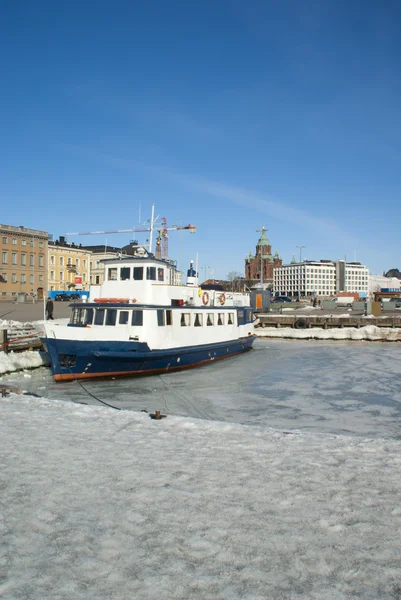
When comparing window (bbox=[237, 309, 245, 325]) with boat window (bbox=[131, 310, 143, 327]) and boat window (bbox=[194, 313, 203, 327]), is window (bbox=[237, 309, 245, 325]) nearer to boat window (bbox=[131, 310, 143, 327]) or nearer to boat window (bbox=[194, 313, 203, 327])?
boat window (bbox=[194, 313, 203, 327])

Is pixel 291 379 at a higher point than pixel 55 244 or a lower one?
lower

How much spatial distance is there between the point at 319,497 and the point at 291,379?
15373 mm

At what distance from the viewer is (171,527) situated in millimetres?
5426

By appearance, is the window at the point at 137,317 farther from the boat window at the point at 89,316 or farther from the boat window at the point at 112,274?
the boat window at the point at 112,274

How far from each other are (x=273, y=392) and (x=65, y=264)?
93.3m

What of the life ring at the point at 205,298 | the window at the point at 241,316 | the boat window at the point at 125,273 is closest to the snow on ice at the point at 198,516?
the boat window at the point at 125,273

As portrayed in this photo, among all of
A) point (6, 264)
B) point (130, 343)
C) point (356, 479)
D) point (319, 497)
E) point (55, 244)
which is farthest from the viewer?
point (55, 244)

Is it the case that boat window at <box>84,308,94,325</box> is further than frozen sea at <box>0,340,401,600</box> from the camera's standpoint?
Yes

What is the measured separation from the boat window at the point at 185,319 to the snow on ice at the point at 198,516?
1479 cm

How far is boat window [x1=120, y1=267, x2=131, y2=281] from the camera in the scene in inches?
913

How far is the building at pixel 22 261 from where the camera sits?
89.8 m

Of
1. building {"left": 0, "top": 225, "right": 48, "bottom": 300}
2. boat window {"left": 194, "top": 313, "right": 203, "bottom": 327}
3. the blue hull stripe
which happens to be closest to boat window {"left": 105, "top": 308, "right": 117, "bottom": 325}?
the blue hull stripe

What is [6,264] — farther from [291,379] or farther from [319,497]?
[319,497]

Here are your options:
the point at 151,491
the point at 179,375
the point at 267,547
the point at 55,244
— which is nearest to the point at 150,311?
the point at 179,375
